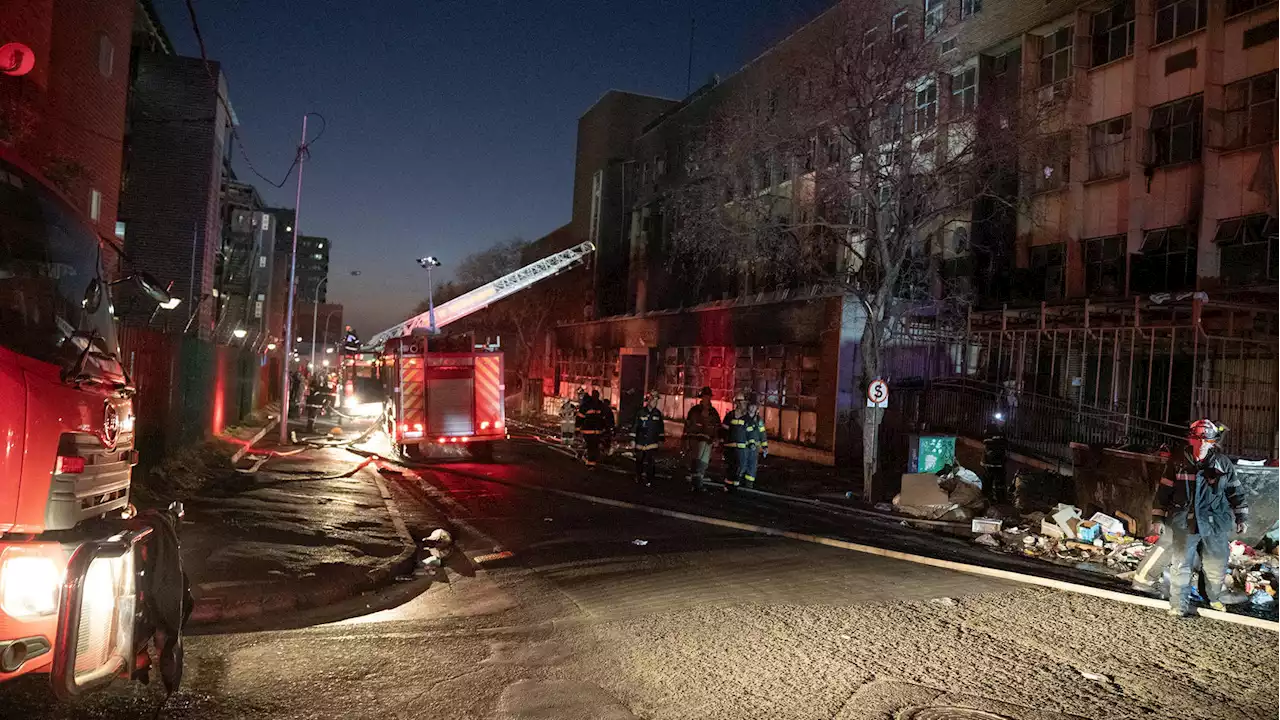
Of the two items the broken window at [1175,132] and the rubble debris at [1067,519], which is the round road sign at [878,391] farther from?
the broken window at [1175,132]

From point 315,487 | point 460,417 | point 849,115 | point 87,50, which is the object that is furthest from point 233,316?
point 849,115

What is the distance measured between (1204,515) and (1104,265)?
14.6 meters

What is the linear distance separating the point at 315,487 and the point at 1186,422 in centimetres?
1749

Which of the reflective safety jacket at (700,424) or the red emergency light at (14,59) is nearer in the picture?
the red emergency light at (14,59)

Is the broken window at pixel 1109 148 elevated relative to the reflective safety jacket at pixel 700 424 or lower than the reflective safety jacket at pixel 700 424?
elevated

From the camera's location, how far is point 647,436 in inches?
621

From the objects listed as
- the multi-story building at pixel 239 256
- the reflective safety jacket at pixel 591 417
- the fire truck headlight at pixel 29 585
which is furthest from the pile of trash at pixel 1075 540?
the multi-story building at pixel 239 256

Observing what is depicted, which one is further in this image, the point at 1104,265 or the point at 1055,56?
the point at 1055,56

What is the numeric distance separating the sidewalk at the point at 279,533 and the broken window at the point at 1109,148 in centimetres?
1776

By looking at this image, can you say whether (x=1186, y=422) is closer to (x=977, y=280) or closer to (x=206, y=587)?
(x=977, y=280)

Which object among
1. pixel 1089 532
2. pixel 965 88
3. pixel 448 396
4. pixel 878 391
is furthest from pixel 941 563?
pixel 965 88

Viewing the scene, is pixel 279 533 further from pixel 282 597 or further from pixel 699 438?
pixel 699 438

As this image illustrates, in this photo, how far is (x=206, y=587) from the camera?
678cm

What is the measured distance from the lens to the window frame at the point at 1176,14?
59.8 feet
